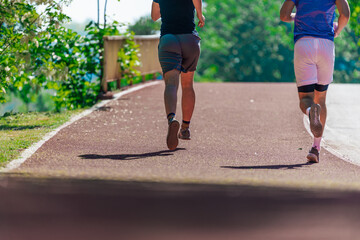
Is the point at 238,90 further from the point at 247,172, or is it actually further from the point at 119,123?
the point at 247,172

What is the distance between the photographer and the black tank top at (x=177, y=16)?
Result: 24.9 ft

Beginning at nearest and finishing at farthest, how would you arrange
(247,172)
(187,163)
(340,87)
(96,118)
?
(247,172) → (187,163) → (96,118) → (340,87)

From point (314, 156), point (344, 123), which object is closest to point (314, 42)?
point (314, 156)

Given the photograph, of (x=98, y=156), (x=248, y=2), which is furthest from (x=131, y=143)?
(x=248, y=2)

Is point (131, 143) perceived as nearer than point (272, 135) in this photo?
Yes

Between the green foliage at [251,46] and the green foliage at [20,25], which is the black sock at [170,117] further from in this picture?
the green foliage at [251,46]

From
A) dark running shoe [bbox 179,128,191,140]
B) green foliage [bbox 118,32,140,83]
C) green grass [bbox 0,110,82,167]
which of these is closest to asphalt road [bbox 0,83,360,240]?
dark running shoe [bbox 179,128,191,140]

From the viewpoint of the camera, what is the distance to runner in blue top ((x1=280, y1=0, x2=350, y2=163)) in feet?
23.4

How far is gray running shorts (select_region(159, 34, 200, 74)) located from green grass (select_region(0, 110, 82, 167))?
6.12 feet

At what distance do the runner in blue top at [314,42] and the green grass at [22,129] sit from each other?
125 inches

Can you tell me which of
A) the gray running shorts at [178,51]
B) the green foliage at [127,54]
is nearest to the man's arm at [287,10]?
the gray running shorts at [178,51]

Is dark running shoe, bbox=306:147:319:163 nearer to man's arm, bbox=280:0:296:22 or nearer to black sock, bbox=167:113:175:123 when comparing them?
man's arm, bbox=280:0:296:22

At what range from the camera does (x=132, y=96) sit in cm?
1409

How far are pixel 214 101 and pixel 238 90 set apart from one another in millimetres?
2876
